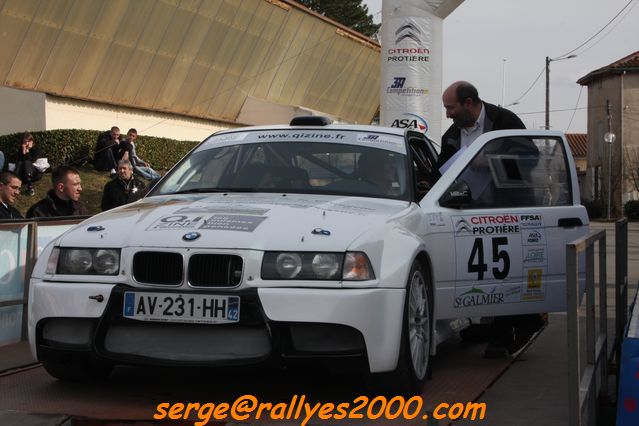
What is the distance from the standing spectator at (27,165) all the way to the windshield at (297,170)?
1384cm

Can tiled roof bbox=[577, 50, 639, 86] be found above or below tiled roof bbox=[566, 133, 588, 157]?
above

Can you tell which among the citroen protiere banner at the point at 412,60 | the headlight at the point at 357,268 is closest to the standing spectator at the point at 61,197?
the headlight at the point at 357,268

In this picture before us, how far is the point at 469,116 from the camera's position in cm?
782

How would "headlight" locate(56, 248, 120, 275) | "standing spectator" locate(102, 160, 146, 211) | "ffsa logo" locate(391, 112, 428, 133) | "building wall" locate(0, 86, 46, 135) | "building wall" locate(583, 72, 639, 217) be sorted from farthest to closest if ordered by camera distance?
"building wall" locate(583, 72, 639, 217)
"building wall" locate(0, 86, 46, 135)
"ffsa logo" locate(391, 112, 428, 133)
"standing spectator" locate(102, 160, 146, 211)
"headlight" locate(56, 248, 120, 275)

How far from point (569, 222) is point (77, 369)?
3542 mm

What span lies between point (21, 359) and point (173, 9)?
2514 centimetres

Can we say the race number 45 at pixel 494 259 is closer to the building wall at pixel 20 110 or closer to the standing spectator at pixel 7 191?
the standing spectator at pixel 7 191

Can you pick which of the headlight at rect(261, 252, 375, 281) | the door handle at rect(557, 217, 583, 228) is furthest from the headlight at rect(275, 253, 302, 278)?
the door handle at rect(557, 217, 583, 228)

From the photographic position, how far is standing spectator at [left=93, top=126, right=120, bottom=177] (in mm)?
23125

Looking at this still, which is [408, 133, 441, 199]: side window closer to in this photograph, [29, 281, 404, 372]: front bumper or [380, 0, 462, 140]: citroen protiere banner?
[29, 281, 404, 372]: front bumper

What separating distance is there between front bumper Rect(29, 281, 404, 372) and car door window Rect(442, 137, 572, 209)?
1.81 metres

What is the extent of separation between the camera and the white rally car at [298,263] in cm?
525

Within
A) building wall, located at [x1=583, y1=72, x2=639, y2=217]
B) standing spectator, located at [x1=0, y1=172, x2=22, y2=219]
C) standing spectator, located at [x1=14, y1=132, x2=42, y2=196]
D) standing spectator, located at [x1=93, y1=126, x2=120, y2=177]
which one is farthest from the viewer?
building wall, located at [x1=583, y1=72, x2=639, y2=217]

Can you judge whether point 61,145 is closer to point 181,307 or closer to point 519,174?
point 519,174
